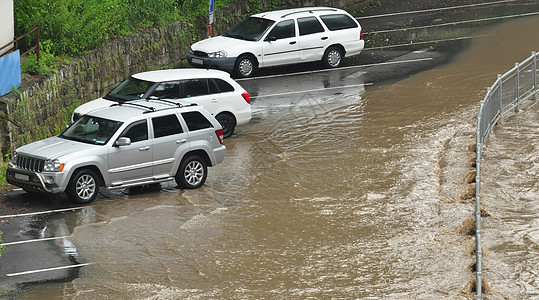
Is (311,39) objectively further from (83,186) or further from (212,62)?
(83,186)

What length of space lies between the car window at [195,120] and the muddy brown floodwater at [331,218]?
1199mm

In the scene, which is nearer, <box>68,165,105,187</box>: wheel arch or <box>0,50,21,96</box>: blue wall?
<box>68,165,105,187</box>: wheel arch

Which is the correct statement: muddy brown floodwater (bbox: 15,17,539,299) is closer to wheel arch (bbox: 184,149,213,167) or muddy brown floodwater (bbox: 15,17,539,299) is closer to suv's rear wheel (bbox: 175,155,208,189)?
suv's rear wheel (bbox: 175,155,208,189)

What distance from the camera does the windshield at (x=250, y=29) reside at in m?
26.7

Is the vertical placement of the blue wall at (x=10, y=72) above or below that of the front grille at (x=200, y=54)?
above

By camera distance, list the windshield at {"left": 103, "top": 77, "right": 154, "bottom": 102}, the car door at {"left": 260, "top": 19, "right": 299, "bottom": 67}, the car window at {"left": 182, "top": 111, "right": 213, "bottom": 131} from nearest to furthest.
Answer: the car window at {"left": 182, "top": 111, "right": 213, "bottom": 131} < the windshield at {"left": 103, "top": 77, "right": 154, "bottom": 102} < the car door at {"left": 260, "top": 19, "right": 299, "bottom": 67}

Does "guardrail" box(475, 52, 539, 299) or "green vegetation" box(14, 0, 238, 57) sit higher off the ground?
"green vegetation" box(14, 0, 238, 57)

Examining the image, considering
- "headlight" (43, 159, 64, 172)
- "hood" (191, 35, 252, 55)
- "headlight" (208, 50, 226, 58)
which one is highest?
"hood" (191, 35, 252, 55)

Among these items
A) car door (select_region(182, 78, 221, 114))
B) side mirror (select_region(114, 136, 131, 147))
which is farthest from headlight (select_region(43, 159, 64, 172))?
car door (select_region(182, 78, 221, 114))

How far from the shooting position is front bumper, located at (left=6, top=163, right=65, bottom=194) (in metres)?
15.9

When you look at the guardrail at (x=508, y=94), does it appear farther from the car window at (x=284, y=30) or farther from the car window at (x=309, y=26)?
the car window at (x=284, y=30)

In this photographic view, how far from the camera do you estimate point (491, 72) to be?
26578 millimetres

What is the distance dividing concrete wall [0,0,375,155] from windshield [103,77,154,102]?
1.06 meters

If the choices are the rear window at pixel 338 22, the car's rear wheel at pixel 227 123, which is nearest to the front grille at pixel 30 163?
the car's rear wheel at pixel 227 123
